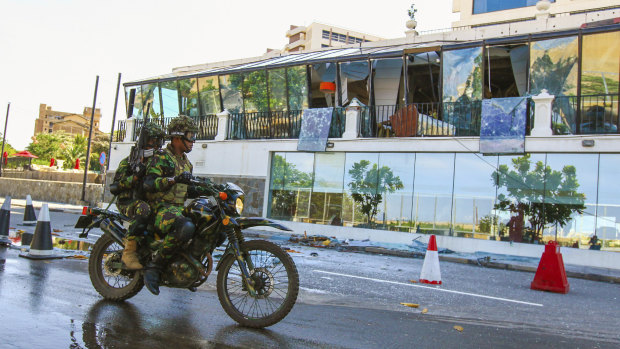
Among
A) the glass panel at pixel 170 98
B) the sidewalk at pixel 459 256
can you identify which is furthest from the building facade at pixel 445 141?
the glass panel at pixel 170 98

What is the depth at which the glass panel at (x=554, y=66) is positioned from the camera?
1582cm

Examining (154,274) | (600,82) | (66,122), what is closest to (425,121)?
(600,82)

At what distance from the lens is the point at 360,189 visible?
19078 millimetres

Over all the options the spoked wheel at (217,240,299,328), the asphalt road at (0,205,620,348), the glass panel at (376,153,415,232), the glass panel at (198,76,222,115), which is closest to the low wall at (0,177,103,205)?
the glass panel at (198,76,222,115)

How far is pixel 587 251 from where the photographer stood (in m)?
14.3

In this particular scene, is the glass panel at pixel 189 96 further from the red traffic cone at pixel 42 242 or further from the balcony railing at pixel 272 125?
the red traffic cone at pixel 42 242

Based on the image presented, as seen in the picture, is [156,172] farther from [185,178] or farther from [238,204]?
[238,204]

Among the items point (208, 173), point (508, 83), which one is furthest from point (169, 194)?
point (208, 173)

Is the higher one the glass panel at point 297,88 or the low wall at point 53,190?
the glass panel at point 297,88

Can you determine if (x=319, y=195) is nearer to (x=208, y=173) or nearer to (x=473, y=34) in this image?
(x=208, y=173)

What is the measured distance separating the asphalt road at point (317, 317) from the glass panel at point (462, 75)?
32.9 ft

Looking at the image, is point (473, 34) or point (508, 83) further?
point (473, 34)

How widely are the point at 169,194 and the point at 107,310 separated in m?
1.23

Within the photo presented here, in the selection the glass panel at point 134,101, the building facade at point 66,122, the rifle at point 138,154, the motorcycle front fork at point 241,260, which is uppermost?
the building facade at point 66,122
